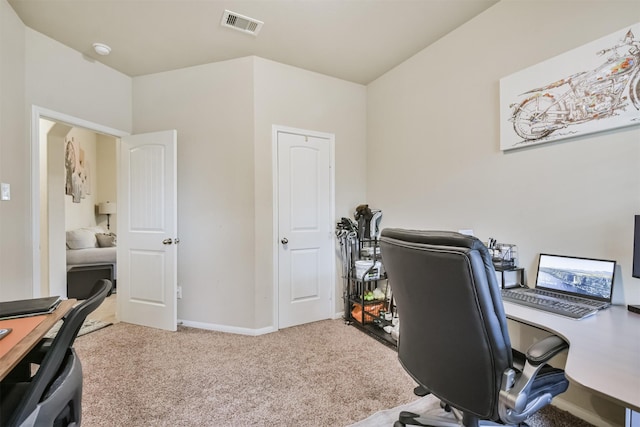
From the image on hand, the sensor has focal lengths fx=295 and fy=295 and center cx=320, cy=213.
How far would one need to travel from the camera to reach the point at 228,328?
2967mm

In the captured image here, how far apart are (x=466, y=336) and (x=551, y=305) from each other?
2.49ft

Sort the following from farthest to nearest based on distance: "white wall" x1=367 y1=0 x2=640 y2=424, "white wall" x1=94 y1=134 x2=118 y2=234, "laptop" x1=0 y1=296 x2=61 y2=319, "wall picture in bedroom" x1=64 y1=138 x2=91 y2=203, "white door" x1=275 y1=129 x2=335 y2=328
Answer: "white wall" x1=94 y1=134 x2=118 y2=234 < "wall picture in bedroom" x1=64 y1=138 x2=91 y2=203 < "white door" x1=275 y1=129 x2=335 y2=328 < "white wall" x1=367 y1=0 x2=640 y2=424 < "laptop" x1=0 y1=296 x2=61 y2=319

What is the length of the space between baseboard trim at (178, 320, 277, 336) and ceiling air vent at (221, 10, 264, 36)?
8.92ft

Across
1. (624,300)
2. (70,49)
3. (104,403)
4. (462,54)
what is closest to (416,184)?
(462,54)

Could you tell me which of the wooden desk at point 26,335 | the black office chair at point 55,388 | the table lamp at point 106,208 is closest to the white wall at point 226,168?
the wooden desk at point 26,335

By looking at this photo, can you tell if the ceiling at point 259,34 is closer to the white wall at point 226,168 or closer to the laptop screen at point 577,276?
the white wall at point 226,168

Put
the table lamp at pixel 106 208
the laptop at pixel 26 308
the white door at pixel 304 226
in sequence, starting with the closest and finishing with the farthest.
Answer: the laptop at pixel 26 308
the white door at pixel 304 226
the table lamp at pixel 106 208

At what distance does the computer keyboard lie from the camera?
1346 mm

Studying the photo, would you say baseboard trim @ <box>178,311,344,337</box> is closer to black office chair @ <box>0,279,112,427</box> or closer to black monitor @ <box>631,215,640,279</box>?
black office chair @ <box>0,279,112,427</box>

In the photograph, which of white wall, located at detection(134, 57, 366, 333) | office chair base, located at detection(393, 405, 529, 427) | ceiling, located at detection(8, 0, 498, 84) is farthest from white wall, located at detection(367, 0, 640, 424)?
white wall, located at detection(134, 57, 366, 333)

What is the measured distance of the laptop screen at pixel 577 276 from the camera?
1.55m

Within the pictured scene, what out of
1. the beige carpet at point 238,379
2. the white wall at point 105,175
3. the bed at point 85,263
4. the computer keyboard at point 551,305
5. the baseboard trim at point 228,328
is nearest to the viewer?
the computer keyboard at point 551,305

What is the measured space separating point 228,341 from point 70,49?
305cm

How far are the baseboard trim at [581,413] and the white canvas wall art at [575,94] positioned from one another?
1579mm
